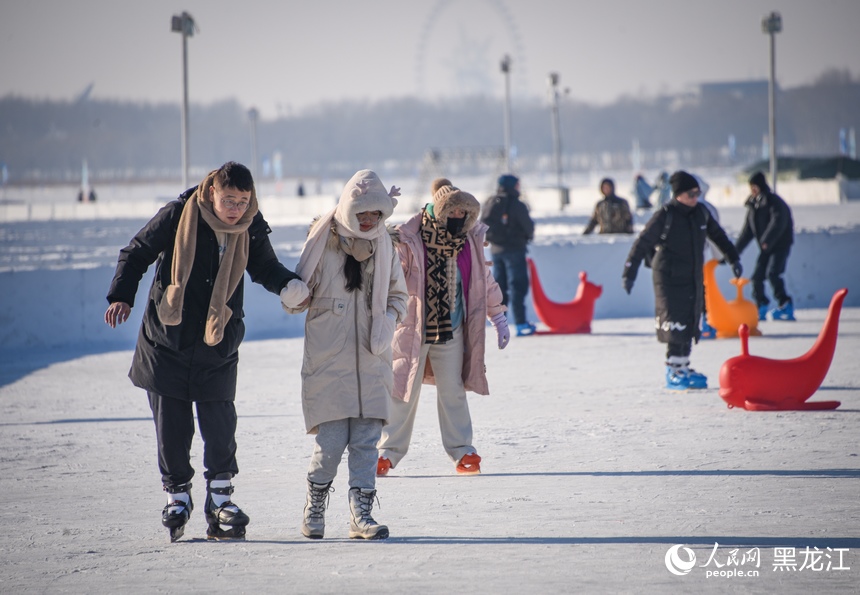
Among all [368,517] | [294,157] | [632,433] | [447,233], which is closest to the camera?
[368,517]

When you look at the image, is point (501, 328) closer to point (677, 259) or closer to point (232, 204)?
point (232, 204)

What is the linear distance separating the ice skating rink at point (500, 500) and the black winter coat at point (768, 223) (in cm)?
360

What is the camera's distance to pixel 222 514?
441 centimetres

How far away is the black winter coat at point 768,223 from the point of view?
12109mm

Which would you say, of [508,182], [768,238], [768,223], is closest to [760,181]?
[768,223]

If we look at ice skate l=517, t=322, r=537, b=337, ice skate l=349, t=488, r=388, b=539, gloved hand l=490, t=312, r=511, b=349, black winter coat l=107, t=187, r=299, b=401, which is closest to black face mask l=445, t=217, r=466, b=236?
gloved hand l=490, t=312, r=511, b=349

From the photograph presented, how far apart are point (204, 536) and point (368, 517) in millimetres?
623

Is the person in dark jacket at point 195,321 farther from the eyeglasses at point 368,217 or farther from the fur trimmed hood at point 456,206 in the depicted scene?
the fur trimmed hood at point 456,206

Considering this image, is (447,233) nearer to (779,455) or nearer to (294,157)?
(779,455)

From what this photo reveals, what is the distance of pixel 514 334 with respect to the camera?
40.0 feet

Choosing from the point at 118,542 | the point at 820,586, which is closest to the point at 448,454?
the point at 118,542

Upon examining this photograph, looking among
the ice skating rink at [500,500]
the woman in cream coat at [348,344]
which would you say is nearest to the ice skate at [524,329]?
the ice skating rink at [500,500]

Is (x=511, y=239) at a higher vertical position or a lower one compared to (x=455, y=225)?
lower

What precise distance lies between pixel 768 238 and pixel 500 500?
780 centimetres
